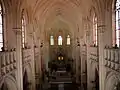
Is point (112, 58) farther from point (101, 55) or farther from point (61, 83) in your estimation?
point (61, 83)

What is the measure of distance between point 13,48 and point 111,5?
913cm

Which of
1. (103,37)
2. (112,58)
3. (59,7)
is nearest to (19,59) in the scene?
(103,37)

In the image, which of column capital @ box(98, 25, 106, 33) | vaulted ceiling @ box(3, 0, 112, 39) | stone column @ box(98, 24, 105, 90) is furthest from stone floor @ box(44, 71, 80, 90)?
column capital @ box(98, 25, 106, 33)

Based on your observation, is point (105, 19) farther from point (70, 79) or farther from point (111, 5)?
point (70, 79)

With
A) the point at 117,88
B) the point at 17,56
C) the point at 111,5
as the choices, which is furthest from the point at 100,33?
the point at 17,56

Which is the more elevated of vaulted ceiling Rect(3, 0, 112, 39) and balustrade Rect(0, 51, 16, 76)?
vaulted ceiling Rect(3, 0, 112, 39)

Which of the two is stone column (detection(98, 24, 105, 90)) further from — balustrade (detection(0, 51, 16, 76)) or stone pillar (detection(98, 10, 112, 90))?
balustrade (detection(0, 51, 16, 76))

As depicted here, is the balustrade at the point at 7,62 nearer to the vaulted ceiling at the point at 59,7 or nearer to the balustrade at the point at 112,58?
the vaulted ceiling at the point at 59,7

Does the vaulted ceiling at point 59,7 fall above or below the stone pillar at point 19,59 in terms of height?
above

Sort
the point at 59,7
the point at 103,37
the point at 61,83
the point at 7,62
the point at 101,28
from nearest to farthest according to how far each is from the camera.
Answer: the point at 7,62 < the point at 103,37 < the point at 101,28 < the point at 59,7 < the point at 61,83

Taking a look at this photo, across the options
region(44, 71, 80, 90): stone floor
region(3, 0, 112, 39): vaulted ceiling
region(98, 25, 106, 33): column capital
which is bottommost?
region(44, 71, 80, 90): stone floor

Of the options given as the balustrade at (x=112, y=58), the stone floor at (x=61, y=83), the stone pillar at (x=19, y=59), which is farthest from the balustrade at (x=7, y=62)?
the stone floor at (x=61, y=83)

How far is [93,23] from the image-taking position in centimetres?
2488

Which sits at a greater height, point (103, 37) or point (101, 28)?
point (101, 28)
